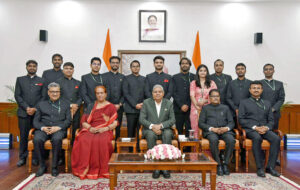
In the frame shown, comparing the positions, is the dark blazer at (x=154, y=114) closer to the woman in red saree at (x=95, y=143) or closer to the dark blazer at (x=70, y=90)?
the woman in red saree at (x=95, y=143)

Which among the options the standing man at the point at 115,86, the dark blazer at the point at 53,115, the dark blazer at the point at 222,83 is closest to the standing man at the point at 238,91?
the dark blazer at the point at 222,83

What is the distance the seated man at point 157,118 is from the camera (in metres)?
3.57

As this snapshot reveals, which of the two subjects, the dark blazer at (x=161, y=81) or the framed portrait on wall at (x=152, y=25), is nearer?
the dark blazer at (x=161, y=81)

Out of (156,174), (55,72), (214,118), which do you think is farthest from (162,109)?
(55,72)

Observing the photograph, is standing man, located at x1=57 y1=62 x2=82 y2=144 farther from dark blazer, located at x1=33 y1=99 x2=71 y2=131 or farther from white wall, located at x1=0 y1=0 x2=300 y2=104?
white wall, located at x1=0 y1=0 x2=300 y2=104

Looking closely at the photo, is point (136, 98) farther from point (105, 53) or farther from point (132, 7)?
point (132, 7)

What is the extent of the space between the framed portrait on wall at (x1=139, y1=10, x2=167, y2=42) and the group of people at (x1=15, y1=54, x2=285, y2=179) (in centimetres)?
174

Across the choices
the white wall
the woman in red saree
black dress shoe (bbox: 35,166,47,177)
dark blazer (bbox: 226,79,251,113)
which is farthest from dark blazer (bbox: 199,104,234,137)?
black dress shoe (bbox: 35,166,47,177)

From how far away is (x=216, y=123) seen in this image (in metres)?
3.82

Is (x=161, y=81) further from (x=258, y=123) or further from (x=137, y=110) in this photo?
(x=258, y=123)

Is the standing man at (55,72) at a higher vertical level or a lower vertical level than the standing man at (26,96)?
higher

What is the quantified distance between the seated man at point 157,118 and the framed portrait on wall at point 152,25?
2.47 metres

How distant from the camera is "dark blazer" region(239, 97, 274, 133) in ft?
12.5

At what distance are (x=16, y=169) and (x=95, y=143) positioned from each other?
144cm
